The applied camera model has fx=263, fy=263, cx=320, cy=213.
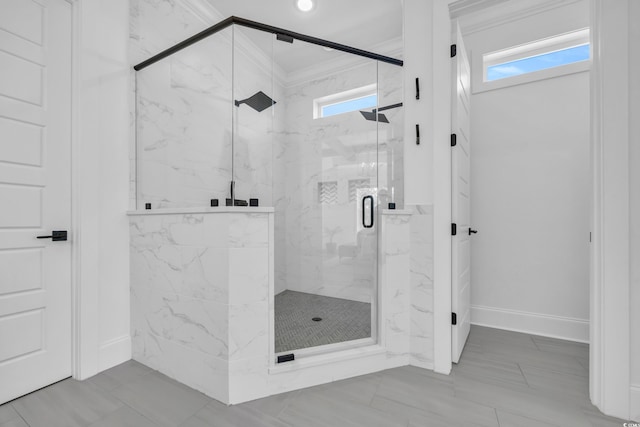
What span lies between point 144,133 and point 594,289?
10.1ft

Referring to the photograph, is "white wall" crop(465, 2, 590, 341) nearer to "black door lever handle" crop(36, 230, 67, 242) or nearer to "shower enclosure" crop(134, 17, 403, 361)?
"shower enclosure" crop(134, 17, 403, 361)

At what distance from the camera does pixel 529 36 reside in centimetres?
239

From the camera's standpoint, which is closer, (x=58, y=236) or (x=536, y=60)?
(x=58, y=236)

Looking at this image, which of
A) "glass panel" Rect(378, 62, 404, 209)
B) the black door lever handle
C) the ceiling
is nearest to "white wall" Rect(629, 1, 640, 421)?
"glass panel" Rect(378, 62, 404, 209)

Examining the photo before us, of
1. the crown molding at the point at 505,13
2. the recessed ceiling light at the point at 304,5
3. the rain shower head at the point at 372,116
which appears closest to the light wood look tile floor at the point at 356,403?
the rain shower head at the point at 372,116

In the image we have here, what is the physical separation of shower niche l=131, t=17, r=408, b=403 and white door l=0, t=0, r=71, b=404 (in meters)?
0.40

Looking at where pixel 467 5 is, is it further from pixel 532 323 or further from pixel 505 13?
pixel 532 323

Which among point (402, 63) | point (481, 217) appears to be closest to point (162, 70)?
point (402, 63)

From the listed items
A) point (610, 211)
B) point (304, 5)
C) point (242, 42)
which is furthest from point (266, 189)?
point (610, 211)

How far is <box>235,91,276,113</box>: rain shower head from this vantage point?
6.72ft

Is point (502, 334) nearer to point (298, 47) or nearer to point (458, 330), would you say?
point (458, 330)

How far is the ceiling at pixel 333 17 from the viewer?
2.40 meters

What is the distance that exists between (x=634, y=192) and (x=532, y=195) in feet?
3.69

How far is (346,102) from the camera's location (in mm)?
2174
